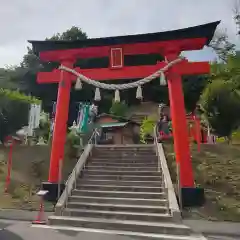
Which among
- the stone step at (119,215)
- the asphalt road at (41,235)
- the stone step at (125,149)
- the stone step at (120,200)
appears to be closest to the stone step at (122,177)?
the stone step at (120,200)

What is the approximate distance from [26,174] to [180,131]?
7508mm

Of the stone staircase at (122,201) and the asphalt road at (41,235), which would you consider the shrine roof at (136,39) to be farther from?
the asphalt road at (41,235)

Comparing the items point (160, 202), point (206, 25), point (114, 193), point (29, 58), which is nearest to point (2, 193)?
point (114, 193)

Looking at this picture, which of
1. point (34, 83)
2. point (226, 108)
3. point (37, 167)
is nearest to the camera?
point (37, 167)

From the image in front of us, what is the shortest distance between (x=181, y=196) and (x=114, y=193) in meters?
2.40

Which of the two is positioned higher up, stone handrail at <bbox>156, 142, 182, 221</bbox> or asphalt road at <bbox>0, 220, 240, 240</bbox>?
stone handrail at <bbox>156, 142, 182, 221</bbox>

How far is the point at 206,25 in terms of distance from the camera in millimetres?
11188

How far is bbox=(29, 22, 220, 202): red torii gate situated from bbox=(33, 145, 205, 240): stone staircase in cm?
152

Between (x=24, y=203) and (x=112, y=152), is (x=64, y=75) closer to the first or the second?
(x=112, y=152)

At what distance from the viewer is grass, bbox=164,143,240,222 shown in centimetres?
955

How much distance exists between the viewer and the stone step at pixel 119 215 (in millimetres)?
8430

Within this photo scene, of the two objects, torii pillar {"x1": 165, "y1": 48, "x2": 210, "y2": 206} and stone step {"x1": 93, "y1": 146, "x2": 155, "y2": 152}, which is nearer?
torii pillar {"x1": 165, "y1": 48, "x2": 210, "y2": 206}

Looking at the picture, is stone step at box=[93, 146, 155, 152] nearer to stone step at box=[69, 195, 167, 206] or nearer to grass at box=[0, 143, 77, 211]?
grass at box=[0, 143, 77, 211]

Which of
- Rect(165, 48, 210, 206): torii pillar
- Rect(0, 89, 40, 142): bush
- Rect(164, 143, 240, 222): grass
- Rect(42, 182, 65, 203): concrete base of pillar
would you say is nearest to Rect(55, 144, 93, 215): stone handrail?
Rect(42, 182, 65, 203): concrete base of pillar
